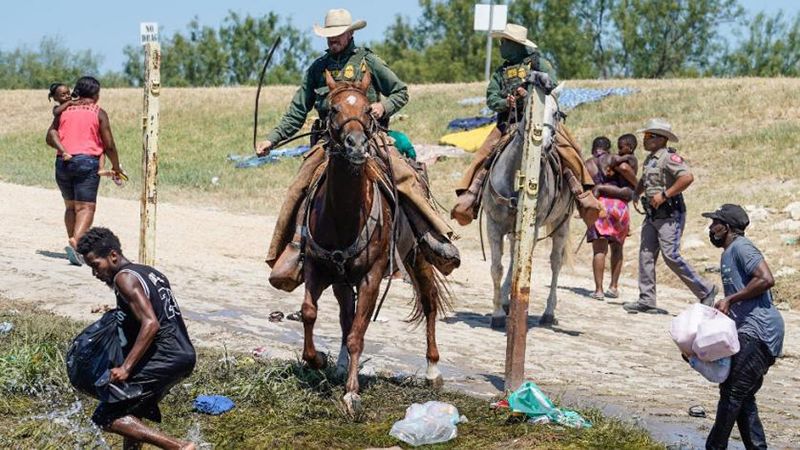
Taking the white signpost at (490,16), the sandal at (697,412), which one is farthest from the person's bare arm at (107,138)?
the white signpost at (490,16)

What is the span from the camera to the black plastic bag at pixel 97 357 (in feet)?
23.1

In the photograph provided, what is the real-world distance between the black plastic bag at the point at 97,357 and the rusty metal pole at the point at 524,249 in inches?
126

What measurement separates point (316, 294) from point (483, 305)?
20.5 feet

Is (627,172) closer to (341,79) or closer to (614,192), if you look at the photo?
(614,192)

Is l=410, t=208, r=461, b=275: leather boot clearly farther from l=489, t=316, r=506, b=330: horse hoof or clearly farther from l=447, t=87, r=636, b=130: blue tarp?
l=447, t=87, r=636, b=130: blue tarp

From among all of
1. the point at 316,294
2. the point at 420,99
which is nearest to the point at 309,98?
the point at 316,294

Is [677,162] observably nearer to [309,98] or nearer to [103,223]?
[309,98]

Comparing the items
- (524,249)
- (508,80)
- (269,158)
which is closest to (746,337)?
(524,249)

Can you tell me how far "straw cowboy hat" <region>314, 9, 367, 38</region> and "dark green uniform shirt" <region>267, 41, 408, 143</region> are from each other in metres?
0.19

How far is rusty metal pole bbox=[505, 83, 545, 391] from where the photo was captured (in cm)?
911

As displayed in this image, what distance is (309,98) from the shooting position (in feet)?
33.2

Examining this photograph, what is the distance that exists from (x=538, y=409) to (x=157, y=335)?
2.73m

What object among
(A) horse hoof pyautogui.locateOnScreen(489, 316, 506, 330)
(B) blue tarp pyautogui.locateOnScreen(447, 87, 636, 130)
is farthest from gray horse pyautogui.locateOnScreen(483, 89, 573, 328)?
(B) blue tarp pyautogui.locateOnScreen(447, 87, 636, 130)

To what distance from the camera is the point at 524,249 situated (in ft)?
29.8
